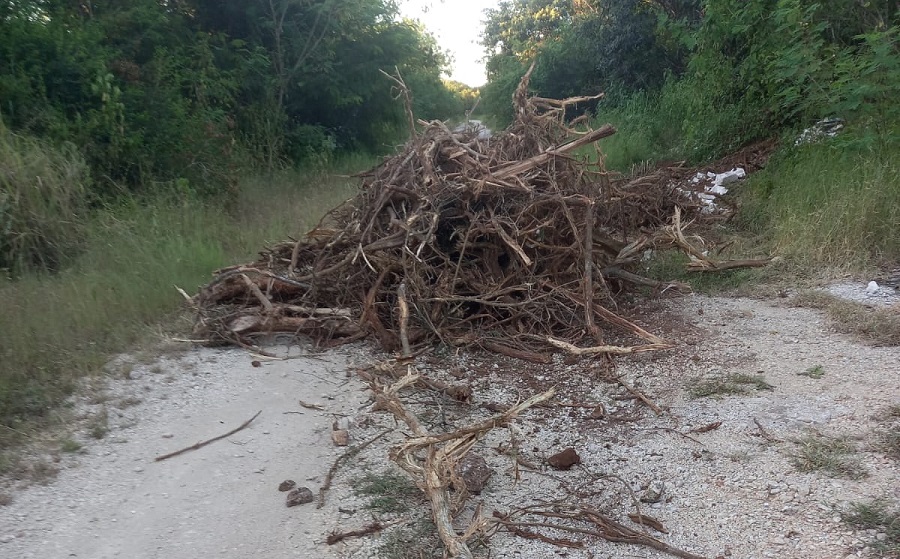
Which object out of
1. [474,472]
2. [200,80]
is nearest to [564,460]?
[474,472]

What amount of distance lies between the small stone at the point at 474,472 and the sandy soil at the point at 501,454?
0.18ft

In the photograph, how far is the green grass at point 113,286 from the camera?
445 cm

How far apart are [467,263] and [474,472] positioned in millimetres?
2376

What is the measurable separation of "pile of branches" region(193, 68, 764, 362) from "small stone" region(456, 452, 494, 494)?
1.42 metres

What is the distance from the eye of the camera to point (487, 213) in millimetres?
5633

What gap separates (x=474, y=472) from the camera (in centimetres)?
351

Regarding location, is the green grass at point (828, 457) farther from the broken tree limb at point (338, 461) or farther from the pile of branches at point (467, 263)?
the broken tree limb at point (338, 461)

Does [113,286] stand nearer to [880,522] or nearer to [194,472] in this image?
[194,472]

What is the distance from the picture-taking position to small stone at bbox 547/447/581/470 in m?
3.55

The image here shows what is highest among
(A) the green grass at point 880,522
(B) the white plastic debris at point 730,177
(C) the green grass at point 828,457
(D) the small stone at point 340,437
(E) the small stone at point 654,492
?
(B) the white plastic debris at point 730,177

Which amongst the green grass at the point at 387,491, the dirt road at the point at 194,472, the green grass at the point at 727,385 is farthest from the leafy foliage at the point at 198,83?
the green grass at the point at 727,385

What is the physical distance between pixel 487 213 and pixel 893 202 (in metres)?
3.77

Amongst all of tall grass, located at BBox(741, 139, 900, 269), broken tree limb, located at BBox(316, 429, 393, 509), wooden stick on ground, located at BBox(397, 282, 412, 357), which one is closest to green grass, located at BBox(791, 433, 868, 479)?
broken tree limb, located at BBox(316, 429, 393, 509)

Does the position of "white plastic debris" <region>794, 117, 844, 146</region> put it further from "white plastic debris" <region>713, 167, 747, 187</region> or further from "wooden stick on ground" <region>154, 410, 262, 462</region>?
"wooden stick on ground" <region>154, 410, 262, 462</region>
